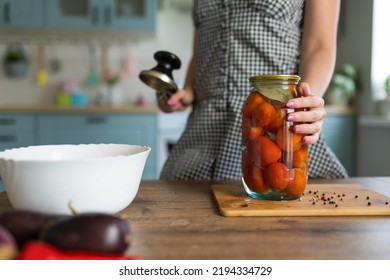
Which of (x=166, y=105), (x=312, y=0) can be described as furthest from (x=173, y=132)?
(x=312, y=0)

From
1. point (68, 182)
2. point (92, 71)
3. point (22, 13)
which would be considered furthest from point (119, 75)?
point (68, 182)

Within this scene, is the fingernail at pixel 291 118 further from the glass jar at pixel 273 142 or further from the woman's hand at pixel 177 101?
the woman's hand at pixel 177 101

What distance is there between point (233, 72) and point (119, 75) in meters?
2.23

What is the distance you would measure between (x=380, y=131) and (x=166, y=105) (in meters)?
1.86

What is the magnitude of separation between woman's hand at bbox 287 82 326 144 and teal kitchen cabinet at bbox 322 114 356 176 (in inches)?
84.7

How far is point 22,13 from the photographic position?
2.78 m

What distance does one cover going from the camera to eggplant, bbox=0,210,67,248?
40cm

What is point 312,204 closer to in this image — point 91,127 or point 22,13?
point 91,127

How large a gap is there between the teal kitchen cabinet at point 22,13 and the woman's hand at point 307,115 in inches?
99.8

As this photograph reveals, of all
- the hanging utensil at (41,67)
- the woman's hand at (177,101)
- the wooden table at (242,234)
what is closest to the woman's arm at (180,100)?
the woman's hand at (177,101)

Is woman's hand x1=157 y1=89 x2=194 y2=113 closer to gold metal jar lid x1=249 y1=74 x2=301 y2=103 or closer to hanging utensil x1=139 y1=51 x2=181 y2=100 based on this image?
hanging utensil x1=139 y1=51 x2=181 y2=100

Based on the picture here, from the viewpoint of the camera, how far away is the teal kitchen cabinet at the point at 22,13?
109 inches

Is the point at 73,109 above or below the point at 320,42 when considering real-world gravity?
below
